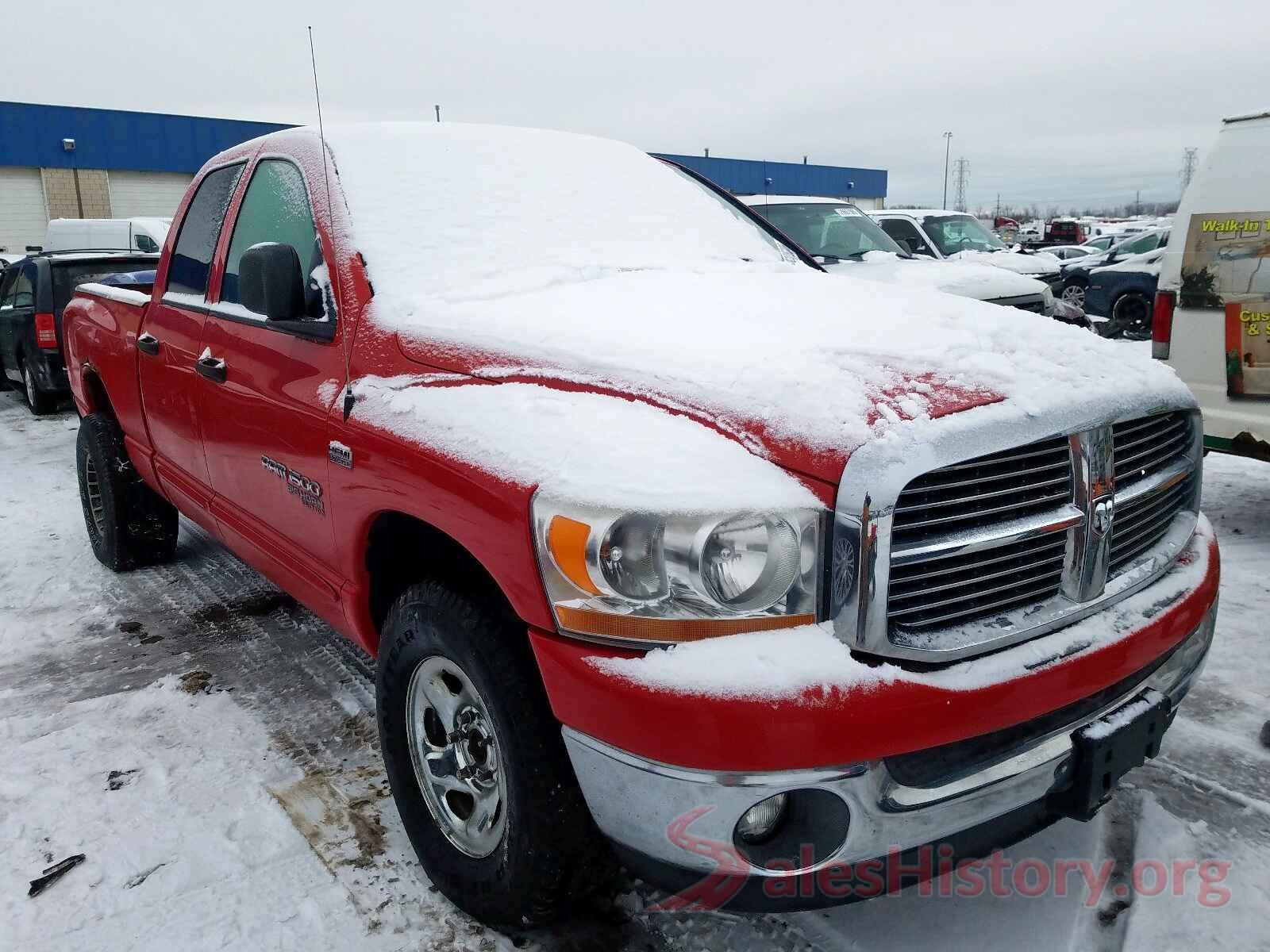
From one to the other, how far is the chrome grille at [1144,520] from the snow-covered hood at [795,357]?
Result: 22 centimetres

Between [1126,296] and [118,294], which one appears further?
[1126,296]

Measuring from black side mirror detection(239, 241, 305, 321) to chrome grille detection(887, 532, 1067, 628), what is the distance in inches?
68.8

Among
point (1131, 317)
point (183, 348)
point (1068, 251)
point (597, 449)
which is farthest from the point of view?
point (1068, 251)

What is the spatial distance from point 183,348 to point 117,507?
5.00 feet

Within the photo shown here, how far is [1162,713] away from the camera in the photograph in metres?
2.00

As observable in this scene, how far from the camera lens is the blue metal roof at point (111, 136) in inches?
1088

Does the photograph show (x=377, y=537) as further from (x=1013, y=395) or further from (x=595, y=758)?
(x=1013, y=395)

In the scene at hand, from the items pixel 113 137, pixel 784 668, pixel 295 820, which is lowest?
pixel 295 820

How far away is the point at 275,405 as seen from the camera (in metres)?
2.71

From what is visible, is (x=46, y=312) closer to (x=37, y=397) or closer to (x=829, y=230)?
(x=37, y=397)

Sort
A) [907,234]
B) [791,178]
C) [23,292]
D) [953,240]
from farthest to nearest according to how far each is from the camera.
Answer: [791,178]
[953,240]
[907,234]
[23,292]

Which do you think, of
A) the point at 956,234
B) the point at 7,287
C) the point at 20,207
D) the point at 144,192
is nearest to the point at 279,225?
the point at 7,287

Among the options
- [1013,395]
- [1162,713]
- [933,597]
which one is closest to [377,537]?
[933,597]

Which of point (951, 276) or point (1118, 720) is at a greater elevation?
point (951, 276)
